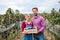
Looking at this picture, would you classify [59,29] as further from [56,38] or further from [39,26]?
[39,26]

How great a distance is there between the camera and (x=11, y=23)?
4.06 meters

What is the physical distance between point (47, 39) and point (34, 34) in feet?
2.20

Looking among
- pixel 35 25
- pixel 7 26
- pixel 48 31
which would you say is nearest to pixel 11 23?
pixel 7 26

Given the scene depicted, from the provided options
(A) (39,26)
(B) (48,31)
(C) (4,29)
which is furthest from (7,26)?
(A) (39,26)

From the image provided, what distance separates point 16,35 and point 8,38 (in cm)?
17

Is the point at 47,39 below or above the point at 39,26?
below

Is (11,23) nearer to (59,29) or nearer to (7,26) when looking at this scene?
(7,26)

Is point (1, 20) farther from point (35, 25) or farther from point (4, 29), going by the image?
point (35, 25)

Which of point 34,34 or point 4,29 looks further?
point 4,29

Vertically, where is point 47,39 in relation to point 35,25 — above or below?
below

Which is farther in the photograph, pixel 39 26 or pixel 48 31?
pixel 48 31

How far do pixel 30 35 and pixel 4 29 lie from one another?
891 mm

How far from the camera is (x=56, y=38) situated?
3990 mm

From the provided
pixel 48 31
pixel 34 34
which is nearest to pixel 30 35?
pixel 34 34
